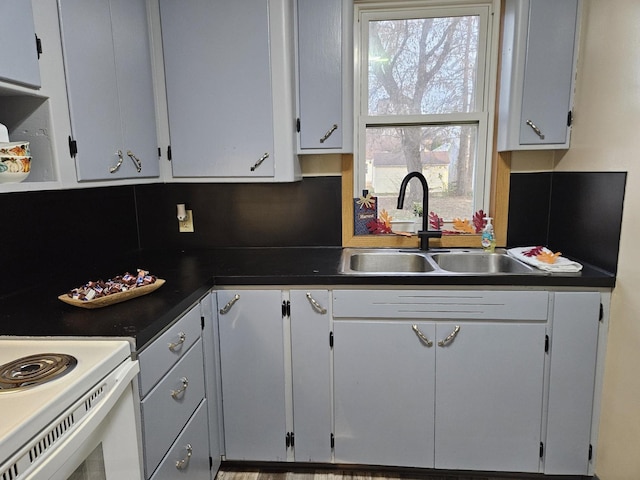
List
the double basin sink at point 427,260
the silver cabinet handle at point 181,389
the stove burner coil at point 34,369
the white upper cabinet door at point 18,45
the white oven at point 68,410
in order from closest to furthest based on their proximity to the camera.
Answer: the white oven at point 68,410, the stove burner coil at point 34,369, the white upper cabinet door at point 18,45, the silver cabinet handle at point 181,389, the double basin sink at point 427,260

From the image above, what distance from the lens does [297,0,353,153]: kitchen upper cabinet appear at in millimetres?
1828

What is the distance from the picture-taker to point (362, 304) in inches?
65.7

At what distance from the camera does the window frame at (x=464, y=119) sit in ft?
6.66

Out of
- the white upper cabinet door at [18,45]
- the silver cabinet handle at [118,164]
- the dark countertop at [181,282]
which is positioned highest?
the white upper cabinet door at [18,45]

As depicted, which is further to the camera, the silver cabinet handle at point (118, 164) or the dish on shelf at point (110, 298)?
the silver cabinet handle at point (118, 164)

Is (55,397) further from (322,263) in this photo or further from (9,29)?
(322,263)

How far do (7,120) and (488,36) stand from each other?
2.07 metres

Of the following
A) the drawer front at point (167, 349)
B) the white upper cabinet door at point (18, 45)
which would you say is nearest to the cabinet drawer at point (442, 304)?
the drawer front at point (167, 349)

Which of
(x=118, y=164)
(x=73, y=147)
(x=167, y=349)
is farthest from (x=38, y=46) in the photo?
(x=167, y=349)

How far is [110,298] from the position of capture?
131cm

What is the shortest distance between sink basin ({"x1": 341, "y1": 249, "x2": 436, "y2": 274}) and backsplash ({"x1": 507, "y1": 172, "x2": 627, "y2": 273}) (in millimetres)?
529

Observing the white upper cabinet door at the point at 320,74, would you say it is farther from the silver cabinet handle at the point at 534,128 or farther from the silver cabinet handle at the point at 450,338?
the silver cabinet handle at the point at 450,338

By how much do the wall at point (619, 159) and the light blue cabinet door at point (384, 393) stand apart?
678 mm

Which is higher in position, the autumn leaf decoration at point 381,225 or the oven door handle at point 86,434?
the autumn leaf decoration at point 381,225
